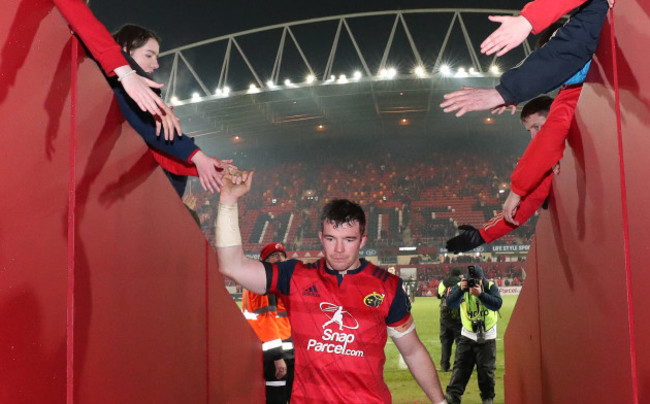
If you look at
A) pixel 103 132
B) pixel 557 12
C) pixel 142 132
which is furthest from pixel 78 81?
pixel 557 12

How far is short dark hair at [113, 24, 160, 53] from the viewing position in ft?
10.2

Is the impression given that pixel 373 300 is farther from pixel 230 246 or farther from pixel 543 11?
pixel 543 11

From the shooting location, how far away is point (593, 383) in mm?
2443

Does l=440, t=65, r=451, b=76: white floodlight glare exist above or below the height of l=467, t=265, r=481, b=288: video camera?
above

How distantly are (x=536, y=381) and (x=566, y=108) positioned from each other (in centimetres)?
203

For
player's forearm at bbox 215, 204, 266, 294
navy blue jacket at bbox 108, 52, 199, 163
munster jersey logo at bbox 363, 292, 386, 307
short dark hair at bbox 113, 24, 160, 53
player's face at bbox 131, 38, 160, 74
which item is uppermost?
short dark hair at bbox 113, 24, 160, 53

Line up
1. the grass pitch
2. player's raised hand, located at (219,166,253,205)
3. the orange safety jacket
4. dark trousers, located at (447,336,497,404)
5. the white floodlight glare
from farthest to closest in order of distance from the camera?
the white floodlight glare, the grass pitch, dark trousers, located at (447,336,497,404), the orange safety jacket, player's raised hand, located at (219,166,253,205)

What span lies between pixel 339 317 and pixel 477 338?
211 inches

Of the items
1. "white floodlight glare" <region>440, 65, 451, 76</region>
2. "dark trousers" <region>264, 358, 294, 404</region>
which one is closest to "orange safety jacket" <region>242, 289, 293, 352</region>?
"dark trousers" <region>264, 358, 294, 404</region>

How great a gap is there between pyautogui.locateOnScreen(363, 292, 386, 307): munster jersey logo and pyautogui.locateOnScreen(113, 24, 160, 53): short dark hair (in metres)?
1.90

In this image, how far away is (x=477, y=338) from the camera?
8086mm

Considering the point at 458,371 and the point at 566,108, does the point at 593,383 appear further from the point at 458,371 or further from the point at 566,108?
the point at 458,371

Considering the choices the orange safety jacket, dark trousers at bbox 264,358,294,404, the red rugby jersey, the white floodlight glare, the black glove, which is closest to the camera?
the red rugby jersey

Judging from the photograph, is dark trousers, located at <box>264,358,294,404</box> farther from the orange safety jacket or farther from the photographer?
the photographer
